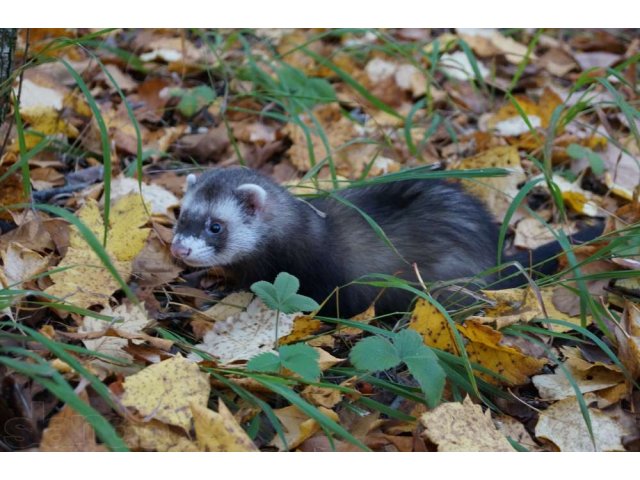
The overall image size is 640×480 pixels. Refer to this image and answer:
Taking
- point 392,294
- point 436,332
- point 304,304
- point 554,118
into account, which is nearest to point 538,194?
point 554,118

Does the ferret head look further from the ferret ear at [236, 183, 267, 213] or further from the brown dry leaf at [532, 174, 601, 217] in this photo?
the brown dry leaf at [532, 174, 601, 217]

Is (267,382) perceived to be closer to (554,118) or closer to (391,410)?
(391,410)

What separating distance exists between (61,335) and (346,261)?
4.38 feet

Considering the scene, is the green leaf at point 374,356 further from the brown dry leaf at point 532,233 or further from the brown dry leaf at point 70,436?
the brown dry leaf at point 532,233

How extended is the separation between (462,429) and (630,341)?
0.70 meters

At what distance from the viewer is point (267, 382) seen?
2.25 metres

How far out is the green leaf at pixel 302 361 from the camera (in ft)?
7.42

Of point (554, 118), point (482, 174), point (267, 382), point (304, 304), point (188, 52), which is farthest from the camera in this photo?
point (188, 52)

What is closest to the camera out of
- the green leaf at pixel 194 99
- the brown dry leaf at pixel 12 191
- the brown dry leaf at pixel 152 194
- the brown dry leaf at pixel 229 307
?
the brown dry leaf at pixel 229 307

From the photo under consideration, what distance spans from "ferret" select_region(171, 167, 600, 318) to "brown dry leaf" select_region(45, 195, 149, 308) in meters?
0.18

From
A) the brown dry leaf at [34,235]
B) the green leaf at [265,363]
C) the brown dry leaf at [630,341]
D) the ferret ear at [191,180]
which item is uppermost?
the ferret ear at [191,180]

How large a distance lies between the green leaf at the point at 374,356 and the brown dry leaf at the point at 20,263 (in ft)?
3.80

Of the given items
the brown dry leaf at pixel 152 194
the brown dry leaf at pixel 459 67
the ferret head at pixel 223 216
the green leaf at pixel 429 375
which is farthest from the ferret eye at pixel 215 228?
the brown dry leaf at pixel 459 67

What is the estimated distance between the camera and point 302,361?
90.2 inches
